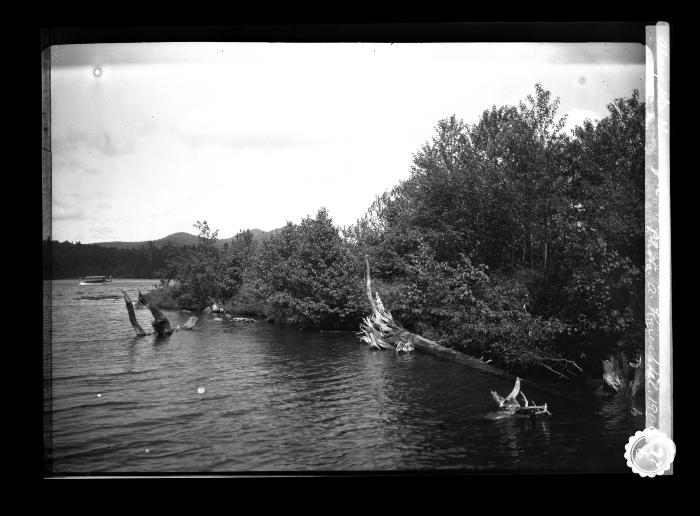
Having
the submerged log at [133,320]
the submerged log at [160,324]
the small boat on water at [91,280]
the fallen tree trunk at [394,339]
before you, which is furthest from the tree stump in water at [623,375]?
the small boat on water at [91,280]

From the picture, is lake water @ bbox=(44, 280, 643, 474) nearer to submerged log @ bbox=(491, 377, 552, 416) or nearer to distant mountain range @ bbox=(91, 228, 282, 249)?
submerged log @ bbox=(491, 377, 552, 416)

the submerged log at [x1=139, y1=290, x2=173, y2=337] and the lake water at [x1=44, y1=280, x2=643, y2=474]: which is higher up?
the submerged log at [x1=139, y1=290, x2=173, y2=337]

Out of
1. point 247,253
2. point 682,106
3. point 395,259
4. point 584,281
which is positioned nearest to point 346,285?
point 395,259

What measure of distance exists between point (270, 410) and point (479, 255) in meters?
3.25

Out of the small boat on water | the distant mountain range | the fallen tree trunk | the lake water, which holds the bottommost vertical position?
the lake water

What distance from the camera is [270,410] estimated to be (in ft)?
17.4

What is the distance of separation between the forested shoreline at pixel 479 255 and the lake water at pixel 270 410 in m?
0.48

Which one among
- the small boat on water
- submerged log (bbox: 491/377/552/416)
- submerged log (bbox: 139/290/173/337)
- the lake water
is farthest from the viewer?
submerged log (bbox: 139/290/173/337)

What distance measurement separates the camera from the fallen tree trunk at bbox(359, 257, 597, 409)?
231 inches

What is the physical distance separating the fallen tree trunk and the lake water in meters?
0.11

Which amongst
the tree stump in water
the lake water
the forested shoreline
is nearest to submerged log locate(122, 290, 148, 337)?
the lake water

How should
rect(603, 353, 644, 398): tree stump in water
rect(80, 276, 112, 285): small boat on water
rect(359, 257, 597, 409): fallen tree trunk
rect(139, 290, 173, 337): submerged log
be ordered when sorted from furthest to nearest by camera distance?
rect(359, 257, 597, 409): fallen tree trunk < rect(139, 290, 173, 337): submerged log < rect(80, 276, 112, 285): small boat on water < rect(603, 353, 644, 398): tree stump in water

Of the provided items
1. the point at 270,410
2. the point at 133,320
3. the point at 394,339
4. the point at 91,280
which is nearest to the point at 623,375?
the point at 394,339
